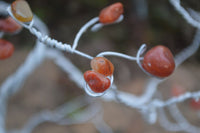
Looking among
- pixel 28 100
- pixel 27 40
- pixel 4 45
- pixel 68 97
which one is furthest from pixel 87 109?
pixel 4 45

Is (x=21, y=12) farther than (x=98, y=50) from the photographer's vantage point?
No

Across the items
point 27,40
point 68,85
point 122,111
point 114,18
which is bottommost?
point 122,111

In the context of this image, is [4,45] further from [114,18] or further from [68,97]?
[68,97]

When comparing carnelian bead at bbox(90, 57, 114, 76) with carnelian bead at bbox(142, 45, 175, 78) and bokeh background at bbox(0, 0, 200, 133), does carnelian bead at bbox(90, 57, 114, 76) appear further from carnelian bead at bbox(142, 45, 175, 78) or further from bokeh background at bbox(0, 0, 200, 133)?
bokeh background at bbox(0, 0, 200, 133)

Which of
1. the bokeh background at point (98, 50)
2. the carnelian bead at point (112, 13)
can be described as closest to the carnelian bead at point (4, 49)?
the carnelian bead at point (112, 13)

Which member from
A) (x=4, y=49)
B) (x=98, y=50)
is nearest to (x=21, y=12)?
(x=4, y=49)

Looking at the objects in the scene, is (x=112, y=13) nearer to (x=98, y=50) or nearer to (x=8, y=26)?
(x=8, y=26)
